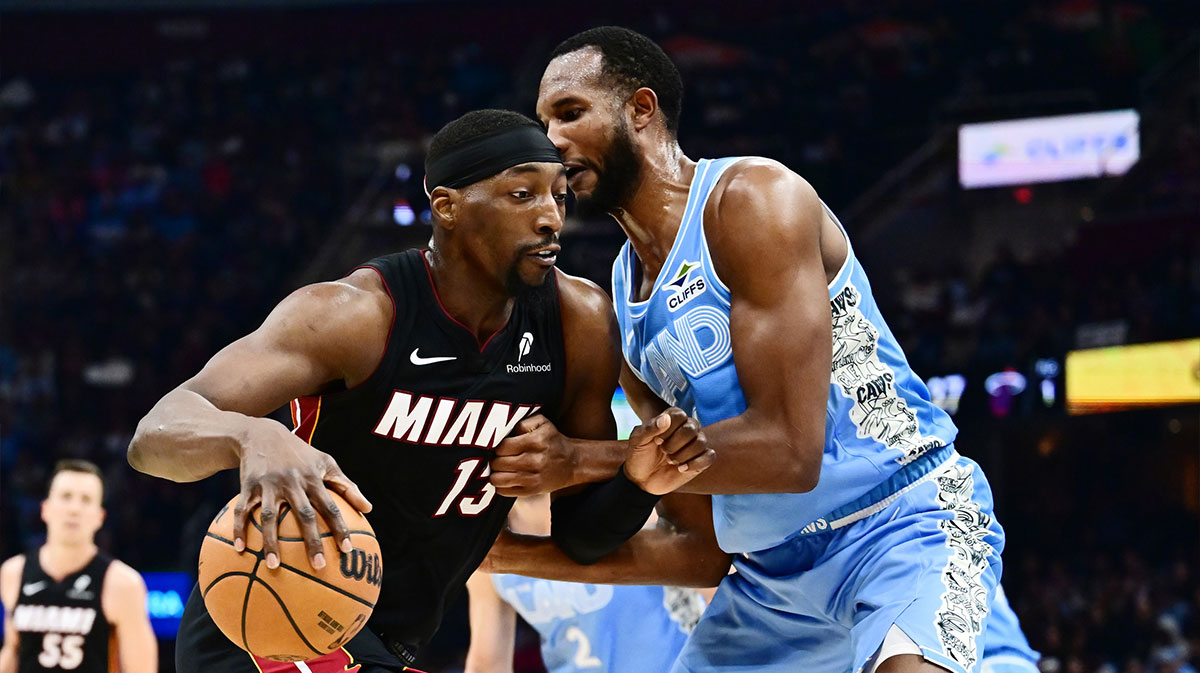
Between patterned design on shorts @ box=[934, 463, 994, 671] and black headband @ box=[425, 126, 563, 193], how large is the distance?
1444mm

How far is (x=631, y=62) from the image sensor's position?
3.99 metres

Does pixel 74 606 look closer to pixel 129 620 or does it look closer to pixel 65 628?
pixel 65 628

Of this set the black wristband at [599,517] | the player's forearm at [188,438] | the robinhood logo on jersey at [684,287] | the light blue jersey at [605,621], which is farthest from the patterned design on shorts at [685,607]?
the player's forearm at [188,438]

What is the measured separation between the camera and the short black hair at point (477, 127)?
3578 millimetres

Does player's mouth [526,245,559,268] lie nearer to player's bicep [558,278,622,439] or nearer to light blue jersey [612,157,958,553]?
player's bicep [558,278,622,439]

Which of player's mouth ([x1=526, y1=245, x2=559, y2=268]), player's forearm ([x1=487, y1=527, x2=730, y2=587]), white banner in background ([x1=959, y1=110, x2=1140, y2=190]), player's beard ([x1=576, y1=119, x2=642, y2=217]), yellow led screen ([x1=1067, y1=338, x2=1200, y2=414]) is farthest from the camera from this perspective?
white banner in background ([x1=959, y1=110, x2=1140, y2=190])

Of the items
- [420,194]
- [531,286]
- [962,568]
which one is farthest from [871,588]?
[420,194]

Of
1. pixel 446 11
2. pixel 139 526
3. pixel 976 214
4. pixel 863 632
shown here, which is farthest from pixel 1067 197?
pixel 863 632

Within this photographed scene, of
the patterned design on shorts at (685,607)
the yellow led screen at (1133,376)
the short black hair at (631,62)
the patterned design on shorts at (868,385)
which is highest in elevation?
the short black hair at (631,62)

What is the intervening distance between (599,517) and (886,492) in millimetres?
808

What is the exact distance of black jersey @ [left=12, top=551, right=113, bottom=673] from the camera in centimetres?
702

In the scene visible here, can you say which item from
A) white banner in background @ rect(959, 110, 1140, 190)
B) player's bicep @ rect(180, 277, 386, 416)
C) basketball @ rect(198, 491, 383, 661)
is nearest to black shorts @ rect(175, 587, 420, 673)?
basketball @ rect(198, 491, 383, 661)

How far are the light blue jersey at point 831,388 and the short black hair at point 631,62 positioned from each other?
0.37 metres

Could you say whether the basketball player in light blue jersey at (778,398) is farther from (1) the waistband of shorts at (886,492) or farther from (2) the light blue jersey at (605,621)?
(2) the light blue jersey at (605,621)
